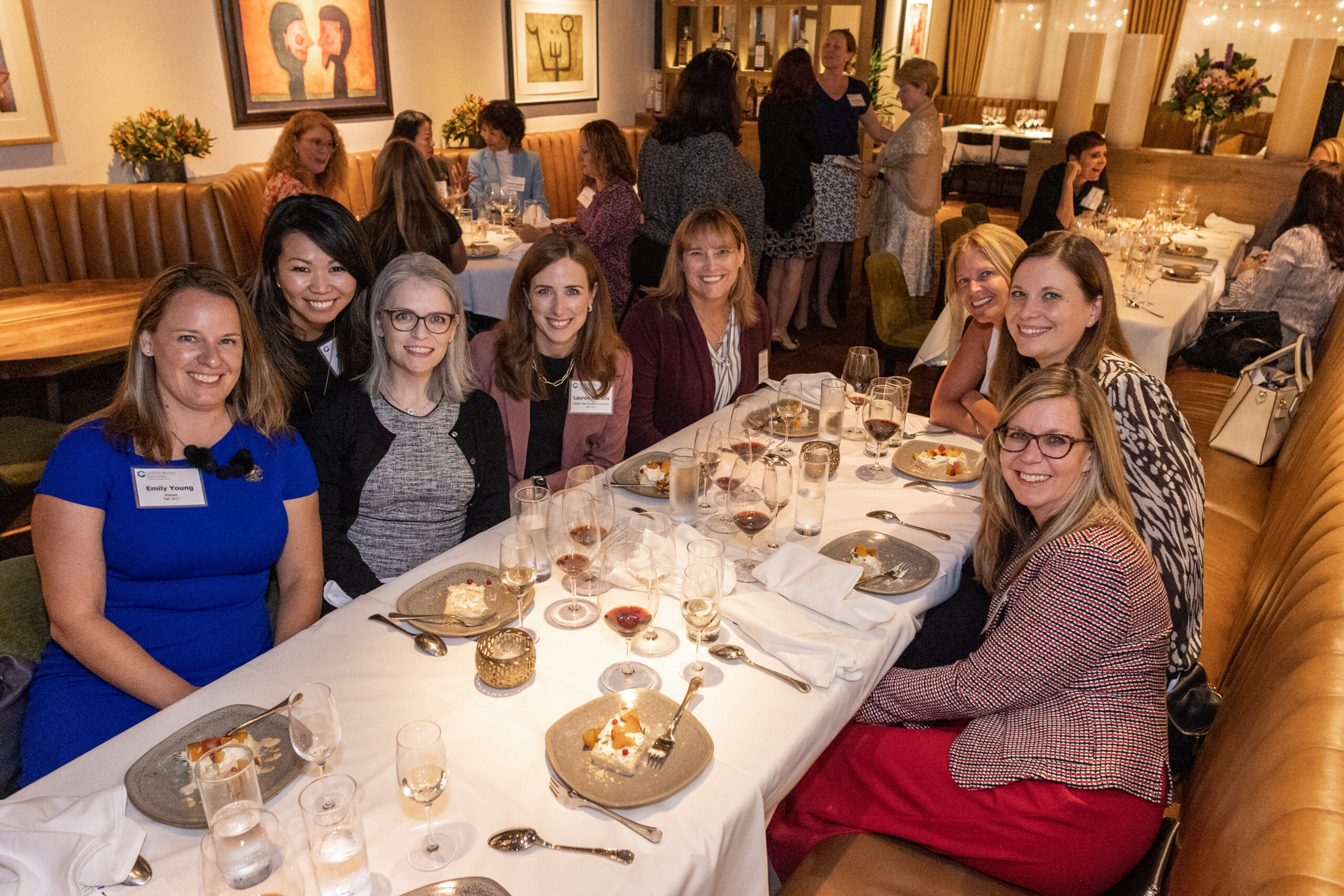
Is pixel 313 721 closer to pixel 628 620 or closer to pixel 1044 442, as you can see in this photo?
pixel 628 620

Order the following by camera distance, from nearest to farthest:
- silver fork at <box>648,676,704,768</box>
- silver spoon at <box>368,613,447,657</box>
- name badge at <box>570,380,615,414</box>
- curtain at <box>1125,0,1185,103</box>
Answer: silver fork at <box>648,676,704,768</box>
silver spoon at <box>368,613,447,657</box>
name badge at <box>570,380,615,414</box>
curtain at <box>1125,0,1185,103</box>

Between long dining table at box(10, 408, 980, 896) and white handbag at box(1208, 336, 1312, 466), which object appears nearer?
long dining table at box(10, 408, 980, 896)

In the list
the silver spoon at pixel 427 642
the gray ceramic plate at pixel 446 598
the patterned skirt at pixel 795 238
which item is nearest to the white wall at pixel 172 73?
the patterned skirt at pixel 795 238

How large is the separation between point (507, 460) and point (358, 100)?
4.94 metres

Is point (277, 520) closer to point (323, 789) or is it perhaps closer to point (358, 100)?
point (323, 789)

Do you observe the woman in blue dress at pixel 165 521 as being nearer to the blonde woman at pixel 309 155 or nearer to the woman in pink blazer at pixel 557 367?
the woman in pink blazer at pixel 557 367

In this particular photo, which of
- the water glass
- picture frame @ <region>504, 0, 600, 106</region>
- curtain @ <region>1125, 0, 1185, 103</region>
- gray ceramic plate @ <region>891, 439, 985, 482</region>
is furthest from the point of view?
curtain @ <region>1125, 0, 1185, 103</region>

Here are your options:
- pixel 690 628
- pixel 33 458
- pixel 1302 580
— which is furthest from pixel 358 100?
pixel 1302 580

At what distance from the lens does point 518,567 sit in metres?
1.62

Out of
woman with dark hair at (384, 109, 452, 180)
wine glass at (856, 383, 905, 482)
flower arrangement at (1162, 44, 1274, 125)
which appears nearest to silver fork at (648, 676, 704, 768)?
wine glass at (856, 383, 905, 482)

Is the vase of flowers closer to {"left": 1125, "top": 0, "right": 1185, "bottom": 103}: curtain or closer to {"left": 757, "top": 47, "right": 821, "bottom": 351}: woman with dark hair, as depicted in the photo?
{"left": 757, "top": 47, "right": 821, "bottom": 351}: woman with dark hair

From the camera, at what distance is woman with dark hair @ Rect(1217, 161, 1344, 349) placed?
15.1 feet

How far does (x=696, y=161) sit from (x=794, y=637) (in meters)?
3.66

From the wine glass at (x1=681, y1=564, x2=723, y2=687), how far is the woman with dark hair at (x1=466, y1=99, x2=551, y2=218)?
4591mm
